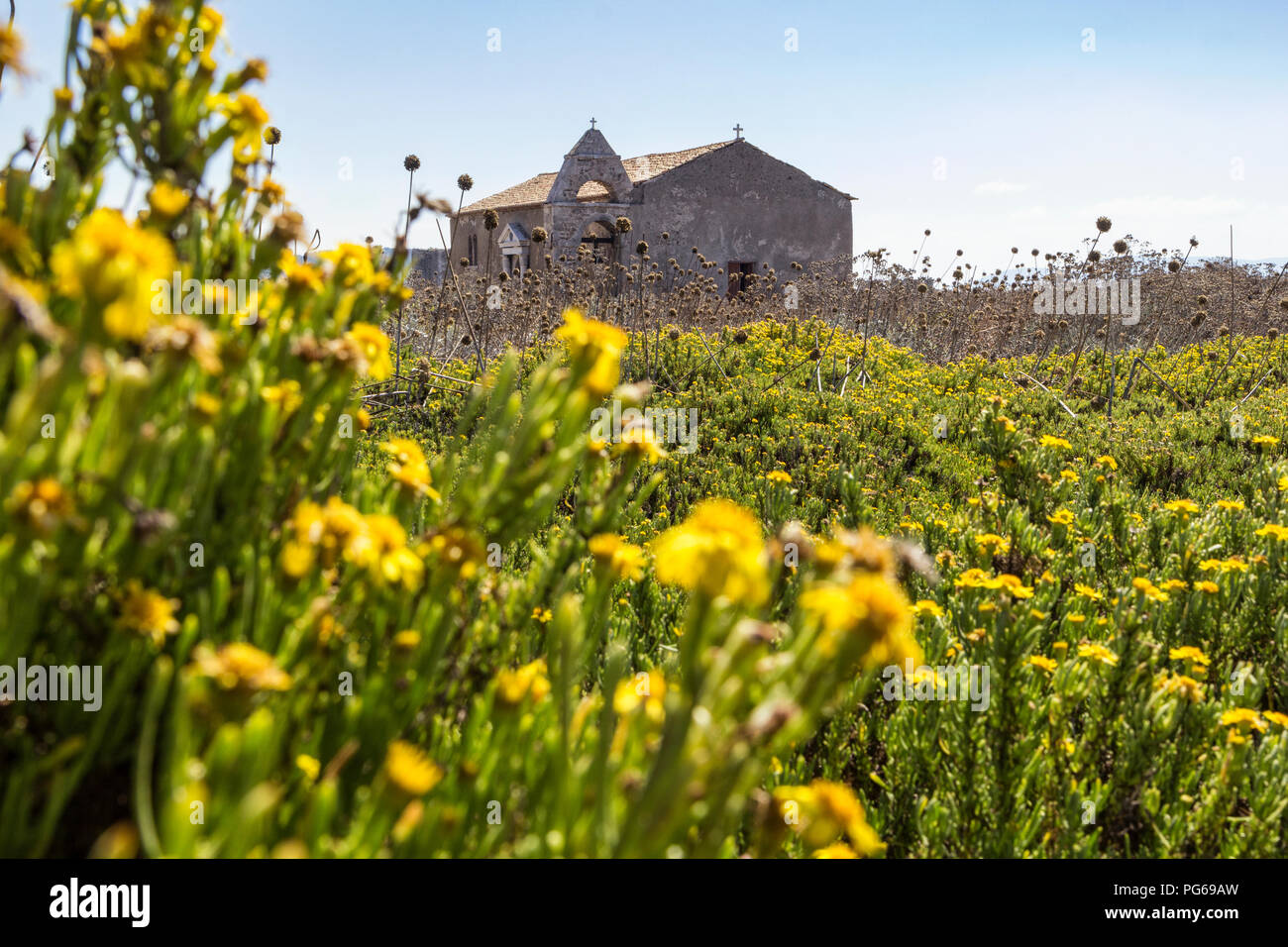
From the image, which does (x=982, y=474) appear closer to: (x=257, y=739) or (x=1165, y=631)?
(x=1165, y=631)

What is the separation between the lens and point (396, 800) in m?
1.24

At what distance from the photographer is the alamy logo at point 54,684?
4.78 feet

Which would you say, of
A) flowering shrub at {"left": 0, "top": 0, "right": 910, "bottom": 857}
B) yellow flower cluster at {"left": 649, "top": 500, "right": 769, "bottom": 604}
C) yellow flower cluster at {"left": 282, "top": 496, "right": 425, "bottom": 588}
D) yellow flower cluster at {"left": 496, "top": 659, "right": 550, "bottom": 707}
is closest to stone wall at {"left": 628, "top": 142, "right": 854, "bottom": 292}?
flowering shrub at {"left": 0, "top": 0, "right": 910, "bottom": 857}

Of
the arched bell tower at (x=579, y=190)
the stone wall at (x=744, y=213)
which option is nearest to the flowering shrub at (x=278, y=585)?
the arched bell tower at (x=579, y=190)

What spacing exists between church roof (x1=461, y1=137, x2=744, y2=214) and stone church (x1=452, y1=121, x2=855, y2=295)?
0.07m

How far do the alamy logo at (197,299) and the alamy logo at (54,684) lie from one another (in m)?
0.64

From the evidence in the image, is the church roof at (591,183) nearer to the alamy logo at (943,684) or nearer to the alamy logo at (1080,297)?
the alamy logo at (1080,297)

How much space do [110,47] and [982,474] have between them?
646 centimetres

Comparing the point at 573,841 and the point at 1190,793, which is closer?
the point at 573,841

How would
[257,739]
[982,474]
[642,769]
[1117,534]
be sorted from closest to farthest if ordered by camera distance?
[257,739]
[642,769]
[1117,534]
[982,474]

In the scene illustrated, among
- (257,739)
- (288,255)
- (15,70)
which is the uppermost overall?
(15,70)
